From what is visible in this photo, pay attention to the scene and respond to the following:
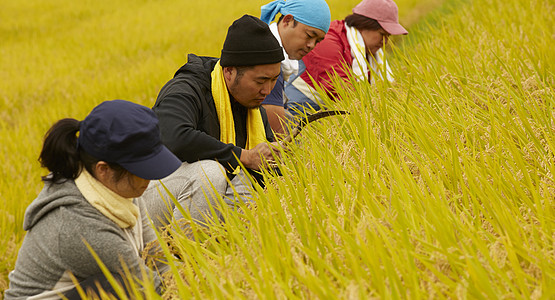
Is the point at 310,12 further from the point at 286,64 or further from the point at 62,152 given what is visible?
the point at 62,152

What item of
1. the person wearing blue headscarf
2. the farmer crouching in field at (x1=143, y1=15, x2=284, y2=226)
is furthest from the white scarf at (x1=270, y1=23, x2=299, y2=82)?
the farmer crouching in field at (x1=143, y1=15, x2=284, y2=226)

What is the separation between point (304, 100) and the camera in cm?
282

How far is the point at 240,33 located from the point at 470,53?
57.9 inches

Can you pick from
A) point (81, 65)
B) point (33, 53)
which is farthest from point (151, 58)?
point (33, 53)

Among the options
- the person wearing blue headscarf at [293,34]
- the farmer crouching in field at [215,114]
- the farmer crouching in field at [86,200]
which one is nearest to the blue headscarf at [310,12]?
the person wearing blue headscarf at [293,34]

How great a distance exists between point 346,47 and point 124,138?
1929mm

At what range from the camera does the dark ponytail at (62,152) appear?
133cm

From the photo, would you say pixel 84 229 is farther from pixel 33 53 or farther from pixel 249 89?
pixel 33 53

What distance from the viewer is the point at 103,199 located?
1.35m

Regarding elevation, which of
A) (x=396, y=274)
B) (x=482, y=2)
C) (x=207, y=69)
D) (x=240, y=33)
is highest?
(x=240, y=33)

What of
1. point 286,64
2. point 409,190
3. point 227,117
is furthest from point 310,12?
point 409,190

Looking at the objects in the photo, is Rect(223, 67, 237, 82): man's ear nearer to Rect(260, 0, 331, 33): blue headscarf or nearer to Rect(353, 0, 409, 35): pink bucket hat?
Rect(260, 0, 331, 33): blue headscarf

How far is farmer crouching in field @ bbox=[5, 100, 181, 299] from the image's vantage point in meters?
1.31

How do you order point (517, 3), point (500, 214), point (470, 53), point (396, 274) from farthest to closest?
point (517, 3), point (470, 53), point (500, 214), point (396, 274)
